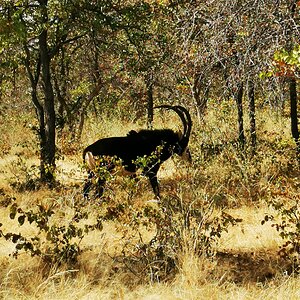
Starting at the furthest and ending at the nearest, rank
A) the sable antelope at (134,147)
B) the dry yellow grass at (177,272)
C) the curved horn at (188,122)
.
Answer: the curved horn at (188,122) < the sable antelope at (134,147) < the dry yellow grass at (177,272)

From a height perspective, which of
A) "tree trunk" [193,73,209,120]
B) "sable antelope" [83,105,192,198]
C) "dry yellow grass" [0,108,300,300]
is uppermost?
"tree trunk" [193,73,209,120]

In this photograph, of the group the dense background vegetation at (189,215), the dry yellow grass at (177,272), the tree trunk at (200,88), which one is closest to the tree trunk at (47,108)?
the dense background vegetation at (189,215)

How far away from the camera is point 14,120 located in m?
17.0

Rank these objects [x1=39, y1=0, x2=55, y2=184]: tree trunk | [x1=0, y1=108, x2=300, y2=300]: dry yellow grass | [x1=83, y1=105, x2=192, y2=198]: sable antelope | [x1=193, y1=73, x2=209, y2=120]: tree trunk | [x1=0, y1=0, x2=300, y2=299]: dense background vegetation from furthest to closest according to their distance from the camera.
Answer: [x1=39, y1=0, x2=55, y2=184]: tree trunk < [x1=83, y1=105, x2=192, y2=198]: sable antelope < [x1=193, y1=73, x2=209, y2=120]: tree trunk < [x1=0, y1=0, x2=300, y2=299]: dense background vegetation < [x1=0, y1=108, x2=300, y2=300]: dry yellow grass

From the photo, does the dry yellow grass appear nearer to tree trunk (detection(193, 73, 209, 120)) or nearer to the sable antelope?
tree trunk (detection(193, 73, 209, 120))

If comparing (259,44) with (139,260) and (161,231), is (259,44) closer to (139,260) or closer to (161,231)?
(161,231)

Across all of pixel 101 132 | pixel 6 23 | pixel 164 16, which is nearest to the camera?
pixel 6 23

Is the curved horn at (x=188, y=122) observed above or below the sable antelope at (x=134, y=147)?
above

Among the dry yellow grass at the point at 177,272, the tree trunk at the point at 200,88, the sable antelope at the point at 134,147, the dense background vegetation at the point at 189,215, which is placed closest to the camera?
the dry yellow grass at the point at 177,272

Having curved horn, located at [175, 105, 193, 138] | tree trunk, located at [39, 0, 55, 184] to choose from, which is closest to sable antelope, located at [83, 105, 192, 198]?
curved horn, located at [175, 105, 193, 138]

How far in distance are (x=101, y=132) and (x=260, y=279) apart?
981cm

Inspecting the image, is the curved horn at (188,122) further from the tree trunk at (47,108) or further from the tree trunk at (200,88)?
the tree trunk at (47,108)

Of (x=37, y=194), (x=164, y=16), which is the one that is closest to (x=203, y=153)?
(x=164, y=16)

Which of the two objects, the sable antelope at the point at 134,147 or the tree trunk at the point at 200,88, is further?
the sable antelope at the point at 134,147
